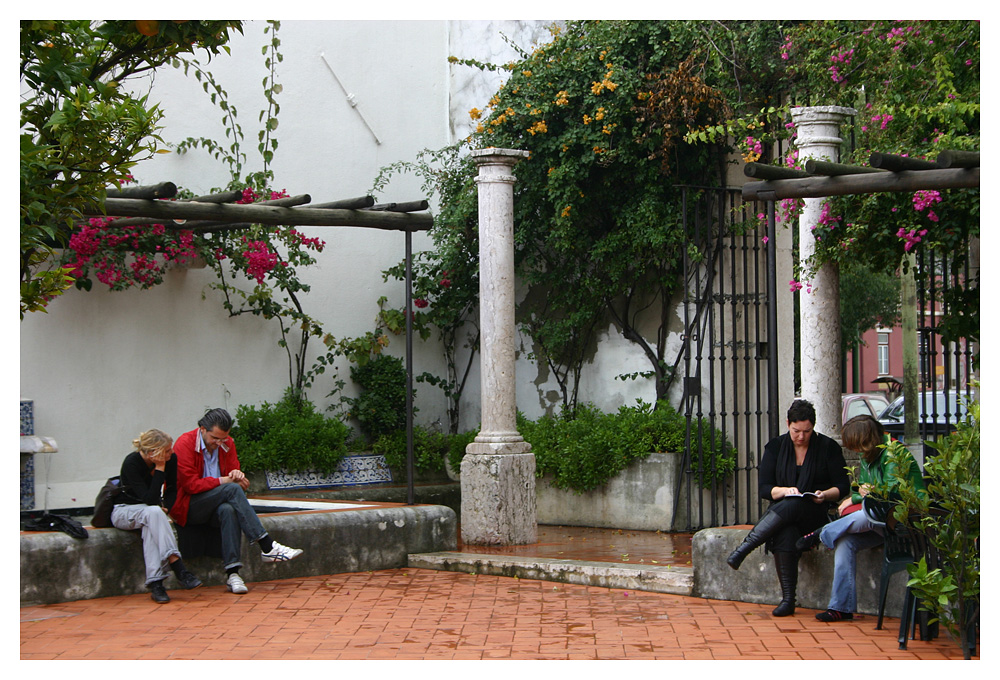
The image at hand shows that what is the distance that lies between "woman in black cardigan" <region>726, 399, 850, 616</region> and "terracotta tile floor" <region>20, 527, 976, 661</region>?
311mm

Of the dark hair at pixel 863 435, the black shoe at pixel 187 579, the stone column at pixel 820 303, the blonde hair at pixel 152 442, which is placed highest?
the stone column at pixel 820 303

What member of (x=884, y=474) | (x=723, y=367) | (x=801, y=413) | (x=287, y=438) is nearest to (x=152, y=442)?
(x=287, y=438)

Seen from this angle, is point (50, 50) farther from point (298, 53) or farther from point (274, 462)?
point (298, 53)

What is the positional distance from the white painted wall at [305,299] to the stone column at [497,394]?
2.62 m

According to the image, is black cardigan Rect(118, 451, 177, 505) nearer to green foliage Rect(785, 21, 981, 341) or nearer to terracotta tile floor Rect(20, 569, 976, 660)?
terracotta tile floor Rect(20, 569, 976, 660)

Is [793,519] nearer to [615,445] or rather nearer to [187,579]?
[187,579]

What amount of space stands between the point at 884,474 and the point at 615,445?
4.59 m

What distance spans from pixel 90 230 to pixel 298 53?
3351 mm

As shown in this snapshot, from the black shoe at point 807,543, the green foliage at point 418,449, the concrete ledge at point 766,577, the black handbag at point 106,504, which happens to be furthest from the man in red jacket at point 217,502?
the green foliage at point 418,449

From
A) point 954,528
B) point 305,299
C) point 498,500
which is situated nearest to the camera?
point 954,528

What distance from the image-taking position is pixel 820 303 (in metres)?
8.88

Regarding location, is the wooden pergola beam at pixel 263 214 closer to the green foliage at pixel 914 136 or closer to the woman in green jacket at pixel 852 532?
the green foliage at pixel 914 136

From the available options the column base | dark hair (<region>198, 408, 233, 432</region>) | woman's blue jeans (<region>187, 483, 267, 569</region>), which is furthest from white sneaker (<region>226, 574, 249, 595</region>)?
the column base

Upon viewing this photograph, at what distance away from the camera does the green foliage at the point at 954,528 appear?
527 centimetres
